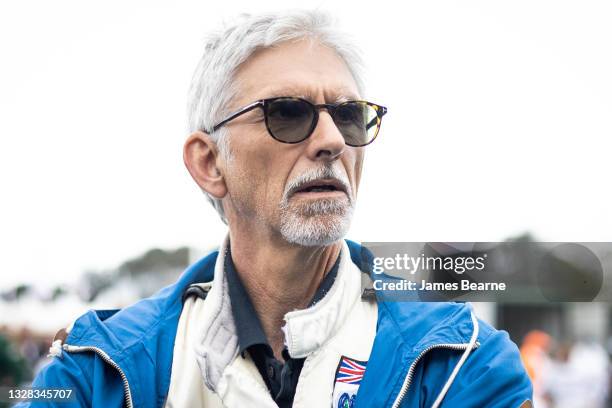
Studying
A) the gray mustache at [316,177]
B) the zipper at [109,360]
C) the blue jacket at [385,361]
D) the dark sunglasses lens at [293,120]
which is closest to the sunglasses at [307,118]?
the dark sunglasses lens at [293,120]

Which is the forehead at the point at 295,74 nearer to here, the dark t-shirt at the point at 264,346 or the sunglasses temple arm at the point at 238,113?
the sunglasses temple arm at the point at 238,113

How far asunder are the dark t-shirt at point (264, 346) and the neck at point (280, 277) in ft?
0.11

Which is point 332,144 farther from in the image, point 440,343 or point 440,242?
point 440,343

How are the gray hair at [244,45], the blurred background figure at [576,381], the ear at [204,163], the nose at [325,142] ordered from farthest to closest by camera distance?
the blurred background figure at [576,381]
the ear at [204,163]
the gray hair at [244,45]
the nose at [325,142]

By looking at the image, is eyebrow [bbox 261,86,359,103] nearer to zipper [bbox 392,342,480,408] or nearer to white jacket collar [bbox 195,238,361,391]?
white jacket collar [bbox 195,238,361,391]

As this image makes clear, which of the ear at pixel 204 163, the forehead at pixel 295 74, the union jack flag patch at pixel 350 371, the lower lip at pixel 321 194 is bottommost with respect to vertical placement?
the union jack flag patch at pixel 350 371

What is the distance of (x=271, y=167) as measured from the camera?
2.13 meters

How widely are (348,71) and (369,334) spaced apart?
2.71 ft

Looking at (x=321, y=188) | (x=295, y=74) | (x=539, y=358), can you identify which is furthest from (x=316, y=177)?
(x=539, y=358)

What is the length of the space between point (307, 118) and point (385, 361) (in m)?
0.73

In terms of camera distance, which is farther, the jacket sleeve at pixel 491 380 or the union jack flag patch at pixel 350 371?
the union jack flag patch at pixel 350 371

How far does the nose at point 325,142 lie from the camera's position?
6.72 feet

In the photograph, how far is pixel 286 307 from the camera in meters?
2.24

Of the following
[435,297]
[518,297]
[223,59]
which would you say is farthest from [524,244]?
[223,59]
